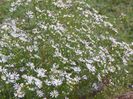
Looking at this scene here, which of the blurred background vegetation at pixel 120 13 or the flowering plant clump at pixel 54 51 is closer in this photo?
the flowering plant clump at pixel 54 51

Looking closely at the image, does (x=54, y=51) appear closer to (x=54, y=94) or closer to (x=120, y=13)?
(x=54, y=94)

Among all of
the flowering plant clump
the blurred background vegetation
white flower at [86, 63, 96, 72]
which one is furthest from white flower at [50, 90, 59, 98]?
the blurred background vegetation

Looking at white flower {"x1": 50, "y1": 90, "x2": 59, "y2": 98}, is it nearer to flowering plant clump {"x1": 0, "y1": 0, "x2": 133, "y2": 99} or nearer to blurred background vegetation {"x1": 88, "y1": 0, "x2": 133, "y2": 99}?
flowering plant clump {"x1": 0, "y1": 0, "x2": 133, "y2": 99}

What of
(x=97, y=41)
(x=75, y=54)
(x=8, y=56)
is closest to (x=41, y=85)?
(x=8, y=56)

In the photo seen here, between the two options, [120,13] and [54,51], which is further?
[120,13]

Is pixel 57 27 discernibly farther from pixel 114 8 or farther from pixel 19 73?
pixel 114 8

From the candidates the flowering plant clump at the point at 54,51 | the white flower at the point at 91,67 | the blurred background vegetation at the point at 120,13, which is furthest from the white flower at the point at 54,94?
the blurred background vegetation at the point at 120,13

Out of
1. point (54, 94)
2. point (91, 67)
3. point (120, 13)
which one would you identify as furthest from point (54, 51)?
point (120, 13)

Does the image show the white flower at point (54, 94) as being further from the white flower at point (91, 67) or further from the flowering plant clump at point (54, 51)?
the white flower at point (91, 67)
